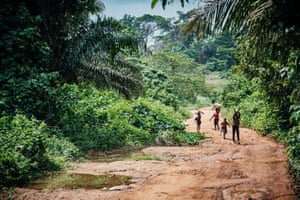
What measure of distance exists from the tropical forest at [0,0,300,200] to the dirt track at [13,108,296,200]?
0.02 metres

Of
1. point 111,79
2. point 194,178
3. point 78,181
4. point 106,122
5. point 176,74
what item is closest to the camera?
point 78,181

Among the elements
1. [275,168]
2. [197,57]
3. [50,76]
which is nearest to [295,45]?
[275,168]

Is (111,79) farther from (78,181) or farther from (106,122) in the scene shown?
(78,181)

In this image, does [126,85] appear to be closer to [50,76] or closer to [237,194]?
[50,76]

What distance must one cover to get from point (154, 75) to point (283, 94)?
1957 centimetres

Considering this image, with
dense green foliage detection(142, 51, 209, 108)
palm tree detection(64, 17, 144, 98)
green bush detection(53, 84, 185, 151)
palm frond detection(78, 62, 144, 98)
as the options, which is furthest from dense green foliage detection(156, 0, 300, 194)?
dense green foliage detection(142, 51, 209, 108)

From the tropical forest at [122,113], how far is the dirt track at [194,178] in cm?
2

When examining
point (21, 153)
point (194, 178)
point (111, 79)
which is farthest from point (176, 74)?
point (21, 153)

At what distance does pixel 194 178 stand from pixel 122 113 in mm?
8188

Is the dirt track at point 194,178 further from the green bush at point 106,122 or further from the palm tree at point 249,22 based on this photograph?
the palm tree at point 249,22

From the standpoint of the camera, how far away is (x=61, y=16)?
11719mm

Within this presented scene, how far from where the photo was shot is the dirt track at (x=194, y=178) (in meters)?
5.73

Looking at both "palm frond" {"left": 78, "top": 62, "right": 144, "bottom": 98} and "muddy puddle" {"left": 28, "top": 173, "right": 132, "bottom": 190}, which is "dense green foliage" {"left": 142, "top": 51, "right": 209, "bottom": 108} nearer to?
"palm frond" {"left": 78, "top": 62, "right": 144, "bottom": 98}

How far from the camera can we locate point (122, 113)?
14867 mm
